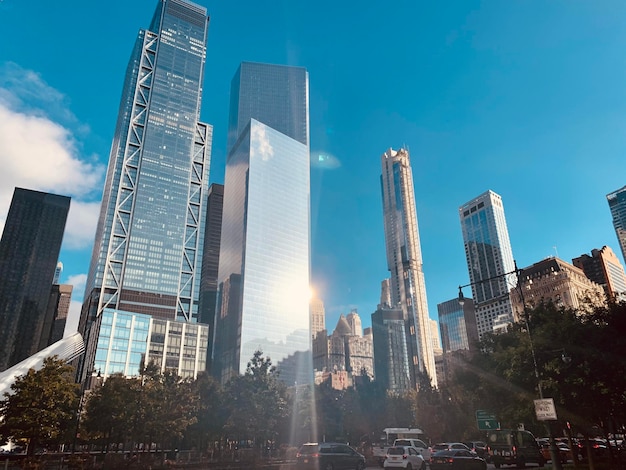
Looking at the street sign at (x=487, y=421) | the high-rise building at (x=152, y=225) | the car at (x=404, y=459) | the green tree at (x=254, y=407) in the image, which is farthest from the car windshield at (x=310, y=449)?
the high-rise building at (x=152, y=225)

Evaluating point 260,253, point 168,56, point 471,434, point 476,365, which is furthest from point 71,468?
point 168,56

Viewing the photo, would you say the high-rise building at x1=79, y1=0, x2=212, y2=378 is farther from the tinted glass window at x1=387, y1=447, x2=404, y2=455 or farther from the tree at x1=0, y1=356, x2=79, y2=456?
the tinted glass window at x1=387, y1=447, x2=404, y2=455

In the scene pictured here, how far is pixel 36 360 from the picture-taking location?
59750 millimetres

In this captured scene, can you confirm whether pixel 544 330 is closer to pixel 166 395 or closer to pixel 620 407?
pixel 620 407

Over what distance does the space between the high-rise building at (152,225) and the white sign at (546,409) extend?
416 feet

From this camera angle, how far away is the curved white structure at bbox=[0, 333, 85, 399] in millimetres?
50894

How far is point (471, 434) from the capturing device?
213 feet

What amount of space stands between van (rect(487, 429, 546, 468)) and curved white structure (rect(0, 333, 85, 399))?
42124 mm

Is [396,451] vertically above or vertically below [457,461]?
above

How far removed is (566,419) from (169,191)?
15972cm

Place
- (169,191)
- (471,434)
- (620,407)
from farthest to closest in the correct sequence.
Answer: (169,191), (471,434), (620,407)

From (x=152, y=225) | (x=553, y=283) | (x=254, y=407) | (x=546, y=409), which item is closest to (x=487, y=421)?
(x=546, y=409)

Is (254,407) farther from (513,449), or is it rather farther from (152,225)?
(152,225)

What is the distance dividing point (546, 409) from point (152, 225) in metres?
157
